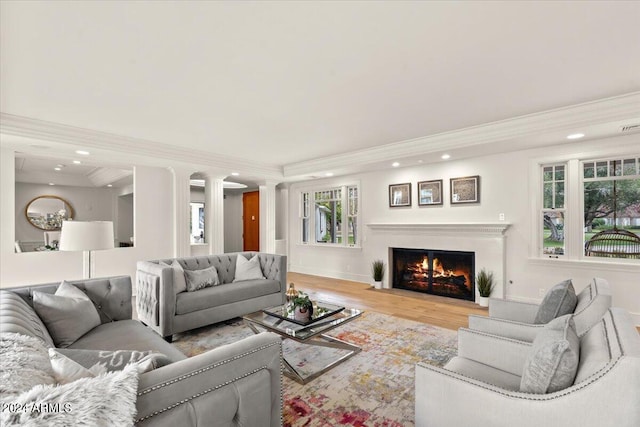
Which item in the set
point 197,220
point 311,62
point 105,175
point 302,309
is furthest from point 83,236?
point 197,220

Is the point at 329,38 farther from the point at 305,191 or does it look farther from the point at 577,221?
the point at 305,191

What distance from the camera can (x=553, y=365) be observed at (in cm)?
127

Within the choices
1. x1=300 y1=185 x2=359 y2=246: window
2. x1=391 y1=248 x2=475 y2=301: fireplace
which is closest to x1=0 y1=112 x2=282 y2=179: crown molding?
x1=300 y1=185 x2=359 y2=246: window

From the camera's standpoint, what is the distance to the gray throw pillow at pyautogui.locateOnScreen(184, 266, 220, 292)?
3.75 m

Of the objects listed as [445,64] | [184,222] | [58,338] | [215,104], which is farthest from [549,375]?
[184,222]

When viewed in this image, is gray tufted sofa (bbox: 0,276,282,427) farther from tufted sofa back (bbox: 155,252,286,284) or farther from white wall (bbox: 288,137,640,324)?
white wall (bbox: 288,137,640,324)

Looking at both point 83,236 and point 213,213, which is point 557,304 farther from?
point 213,213

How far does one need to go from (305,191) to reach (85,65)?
5501 millimetres

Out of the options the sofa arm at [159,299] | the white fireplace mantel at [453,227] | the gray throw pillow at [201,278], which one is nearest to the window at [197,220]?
the gray throw pillow at [201,278]

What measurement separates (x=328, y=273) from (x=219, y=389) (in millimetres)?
5992

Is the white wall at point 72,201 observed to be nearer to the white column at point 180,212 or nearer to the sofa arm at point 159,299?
the white column at point 180,212

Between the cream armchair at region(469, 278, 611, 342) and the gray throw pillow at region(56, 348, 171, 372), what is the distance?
6.88ft

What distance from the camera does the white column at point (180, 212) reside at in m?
5.62

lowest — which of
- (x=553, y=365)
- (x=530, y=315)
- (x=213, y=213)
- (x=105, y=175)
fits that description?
(x=530, y=315)
